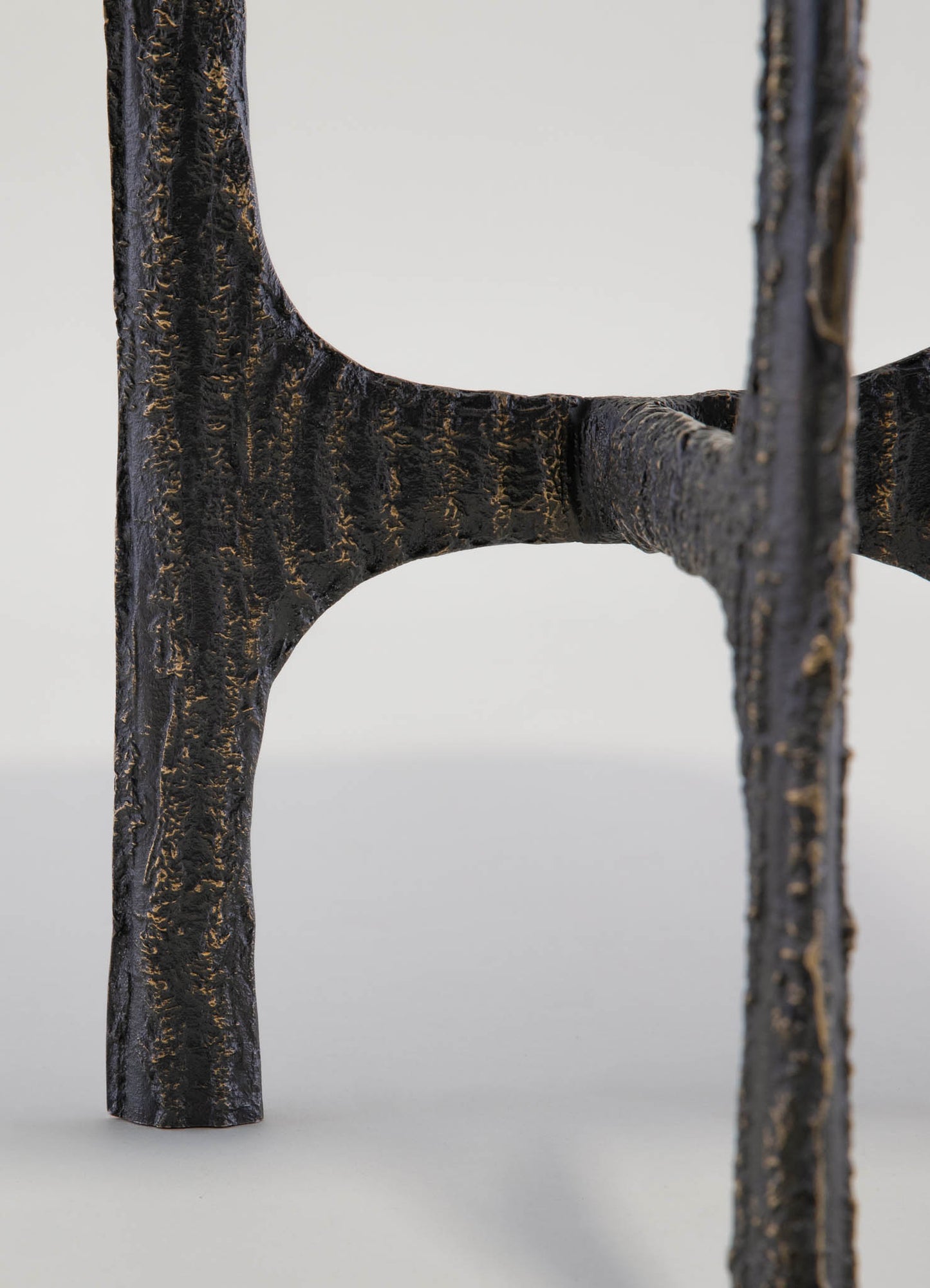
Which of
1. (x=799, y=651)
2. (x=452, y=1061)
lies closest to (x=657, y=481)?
(x=799, y=651)

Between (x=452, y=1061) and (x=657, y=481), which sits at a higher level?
(x=657, y=481)

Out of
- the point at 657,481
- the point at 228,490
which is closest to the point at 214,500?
the point at 228,490

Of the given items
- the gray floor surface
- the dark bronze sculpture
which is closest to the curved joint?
the dark bronze sculpture

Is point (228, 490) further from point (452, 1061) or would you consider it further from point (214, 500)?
point (452, 1061)

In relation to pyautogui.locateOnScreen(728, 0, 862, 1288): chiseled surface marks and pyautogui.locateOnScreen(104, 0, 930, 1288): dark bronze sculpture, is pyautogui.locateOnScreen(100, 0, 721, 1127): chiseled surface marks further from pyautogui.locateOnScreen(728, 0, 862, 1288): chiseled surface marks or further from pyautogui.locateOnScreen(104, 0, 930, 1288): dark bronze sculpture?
pyautogui.locateOnScreen(728, 0, 862, 1288): chiseled surface marks

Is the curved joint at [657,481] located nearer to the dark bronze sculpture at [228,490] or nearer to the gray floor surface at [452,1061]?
the dark bronze sculpture at [228,490]

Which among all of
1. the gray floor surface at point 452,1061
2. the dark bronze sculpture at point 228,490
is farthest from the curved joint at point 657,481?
the gray floor surface at point 452,1061

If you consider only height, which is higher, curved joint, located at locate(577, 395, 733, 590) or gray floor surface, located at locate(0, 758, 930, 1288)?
curved joint, located at locate(577, 395, 733, 590)

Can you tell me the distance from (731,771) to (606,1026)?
0.36 m

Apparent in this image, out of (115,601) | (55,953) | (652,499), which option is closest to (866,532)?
(652,499)

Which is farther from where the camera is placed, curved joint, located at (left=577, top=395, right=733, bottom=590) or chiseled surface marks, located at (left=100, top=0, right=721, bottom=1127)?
chiseled surface marks, located at (left=100, top=0, right=721, bottom=1127)

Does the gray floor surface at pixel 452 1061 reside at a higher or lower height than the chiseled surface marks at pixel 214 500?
lower

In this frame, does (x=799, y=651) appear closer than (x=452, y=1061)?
Yes

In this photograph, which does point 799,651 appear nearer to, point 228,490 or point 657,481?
point 657,481
